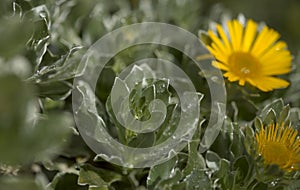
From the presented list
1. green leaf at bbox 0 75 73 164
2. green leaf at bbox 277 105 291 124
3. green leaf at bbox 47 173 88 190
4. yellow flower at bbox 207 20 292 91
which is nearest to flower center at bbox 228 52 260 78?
yellow flower at bbox 207 20 292 91

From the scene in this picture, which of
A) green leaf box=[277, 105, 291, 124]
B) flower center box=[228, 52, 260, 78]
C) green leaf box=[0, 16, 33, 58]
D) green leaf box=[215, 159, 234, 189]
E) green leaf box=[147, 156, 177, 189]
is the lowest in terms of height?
green leaf box=[147, 156, 177, 189]

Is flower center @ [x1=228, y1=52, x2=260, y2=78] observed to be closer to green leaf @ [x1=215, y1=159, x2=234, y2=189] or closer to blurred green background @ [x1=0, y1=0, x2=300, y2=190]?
blurred green background @ [x1=0, y1=0, x2=300, y2=190]

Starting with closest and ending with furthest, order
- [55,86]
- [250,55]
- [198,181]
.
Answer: [198,181]
[55,86]
[250,55]

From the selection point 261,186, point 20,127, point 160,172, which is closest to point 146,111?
point 160,172

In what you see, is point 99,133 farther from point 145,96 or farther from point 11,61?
point 11,61

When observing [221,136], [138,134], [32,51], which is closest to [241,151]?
[221,136]

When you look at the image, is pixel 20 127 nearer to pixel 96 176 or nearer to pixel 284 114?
pixel 96 176

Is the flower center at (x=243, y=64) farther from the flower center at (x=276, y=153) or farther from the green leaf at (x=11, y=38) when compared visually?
the green leaf at (x=11, y=38)
